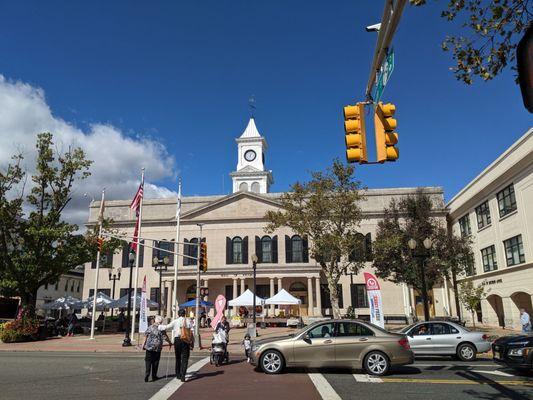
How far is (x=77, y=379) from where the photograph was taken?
1148 centimetres

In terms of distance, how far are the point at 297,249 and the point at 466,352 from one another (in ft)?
101

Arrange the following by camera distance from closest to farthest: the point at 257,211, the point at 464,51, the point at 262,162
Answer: the point at 464,51 → the point at 257,211 → the point at 262,162

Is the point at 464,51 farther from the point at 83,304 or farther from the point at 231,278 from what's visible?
the point at 231,278

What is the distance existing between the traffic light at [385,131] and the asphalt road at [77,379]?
6.87 meters

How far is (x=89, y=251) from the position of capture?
29797 mm

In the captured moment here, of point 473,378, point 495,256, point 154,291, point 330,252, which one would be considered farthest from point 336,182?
point 154,291

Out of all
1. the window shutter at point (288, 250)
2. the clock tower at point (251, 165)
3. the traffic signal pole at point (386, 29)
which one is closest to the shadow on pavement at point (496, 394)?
the traffic signal pole at point (386, 29)

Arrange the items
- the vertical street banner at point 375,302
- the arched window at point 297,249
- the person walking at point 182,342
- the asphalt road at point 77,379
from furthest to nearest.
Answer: the arched window at point 297,249 → the vertical street banner at point 375,302 → the person walking at point 182,342 → the asphalt road at point 77,379

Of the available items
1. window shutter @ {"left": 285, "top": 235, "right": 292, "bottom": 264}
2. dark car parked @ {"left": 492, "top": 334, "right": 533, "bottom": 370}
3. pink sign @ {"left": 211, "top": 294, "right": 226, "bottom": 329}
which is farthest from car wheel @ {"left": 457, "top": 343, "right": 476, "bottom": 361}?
window shutter @ {"left": 285, "top": 235, "right": 292, "bottom": 264}

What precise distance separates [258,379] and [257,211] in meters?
36.9

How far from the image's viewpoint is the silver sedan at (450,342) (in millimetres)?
15070

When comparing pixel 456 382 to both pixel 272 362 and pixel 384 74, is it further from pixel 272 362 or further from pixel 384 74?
pixel 384 74

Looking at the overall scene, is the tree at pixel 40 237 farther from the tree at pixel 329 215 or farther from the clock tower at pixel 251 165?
the clock tower at pixel 251 165

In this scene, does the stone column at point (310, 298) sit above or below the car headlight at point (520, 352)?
above
